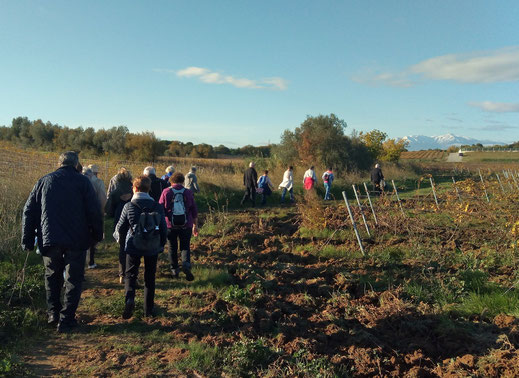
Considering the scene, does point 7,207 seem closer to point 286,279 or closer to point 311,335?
point 286,279

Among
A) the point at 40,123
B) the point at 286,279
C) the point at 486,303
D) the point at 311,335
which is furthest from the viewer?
the point at 40,123

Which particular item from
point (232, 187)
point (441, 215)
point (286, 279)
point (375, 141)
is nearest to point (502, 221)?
point (441, 215)

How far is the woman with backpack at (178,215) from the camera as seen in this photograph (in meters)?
5.64

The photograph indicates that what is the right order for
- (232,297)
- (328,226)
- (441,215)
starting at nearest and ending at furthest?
(232,297) → (328,226) → (441,215)

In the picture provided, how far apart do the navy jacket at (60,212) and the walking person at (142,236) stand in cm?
43

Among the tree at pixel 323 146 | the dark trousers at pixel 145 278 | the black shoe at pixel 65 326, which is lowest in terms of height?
the black shoe at pixel 65 326

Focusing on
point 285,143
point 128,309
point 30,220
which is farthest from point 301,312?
point 285,143

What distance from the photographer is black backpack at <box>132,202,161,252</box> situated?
4.28m

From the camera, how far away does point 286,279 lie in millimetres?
5691

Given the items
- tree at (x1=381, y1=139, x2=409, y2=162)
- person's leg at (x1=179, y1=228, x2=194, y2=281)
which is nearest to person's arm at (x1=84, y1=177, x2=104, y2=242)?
person's leg at (x1=179, y1=228, x2=194, y2=281)

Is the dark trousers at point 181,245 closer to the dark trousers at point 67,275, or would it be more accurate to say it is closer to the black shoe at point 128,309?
the black shoe at point 128,309

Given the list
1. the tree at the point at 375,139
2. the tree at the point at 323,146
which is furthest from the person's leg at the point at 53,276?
the tree at the point at 375,139

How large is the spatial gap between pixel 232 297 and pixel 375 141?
3497 centimetres

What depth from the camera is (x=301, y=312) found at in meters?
4.55
